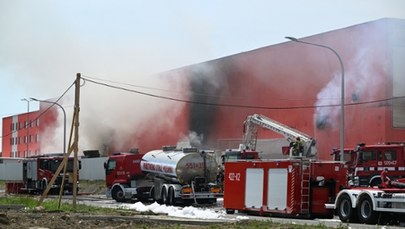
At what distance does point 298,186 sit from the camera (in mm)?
22625

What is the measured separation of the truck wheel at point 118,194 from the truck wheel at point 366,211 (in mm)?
18042

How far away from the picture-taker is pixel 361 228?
57.1 feet

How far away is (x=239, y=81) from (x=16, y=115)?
52.4 metres

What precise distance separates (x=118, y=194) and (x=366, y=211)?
61.9 ft

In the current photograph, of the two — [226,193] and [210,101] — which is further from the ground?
[210,101]

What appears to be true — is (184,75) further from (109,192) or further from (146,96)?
(109,192)

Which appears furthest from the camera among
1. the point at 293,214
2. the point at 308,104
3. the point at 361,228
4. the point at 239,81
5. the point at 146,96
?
the point at 146,96

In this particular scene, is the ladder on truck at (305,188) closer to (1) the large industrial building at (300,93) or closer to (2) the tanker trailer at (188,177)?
(2) the tanker trailer at (188,177)

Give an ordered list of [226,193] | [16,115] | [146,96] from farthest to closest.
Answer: [16,115], [146,96], [226,193]

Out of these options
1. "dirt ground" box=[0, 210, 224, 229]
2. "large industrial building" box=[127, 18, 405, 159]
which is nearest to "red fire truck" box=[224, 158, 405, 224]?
"dirt ground" box=[0, 210, 224, 229]

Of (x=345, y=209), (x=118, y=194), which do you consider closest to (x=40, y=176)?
(x=118, y=194)

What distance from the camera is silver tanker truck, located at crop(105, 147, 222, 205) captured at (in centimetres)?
3122

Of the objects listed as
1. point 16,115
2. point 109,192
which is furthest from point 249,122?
point 16,115

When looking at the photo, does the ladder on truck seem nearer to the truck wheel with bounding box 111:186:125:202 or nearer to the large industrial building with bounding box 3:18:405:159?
the large industrial building with bounding box 3:18:405:159
